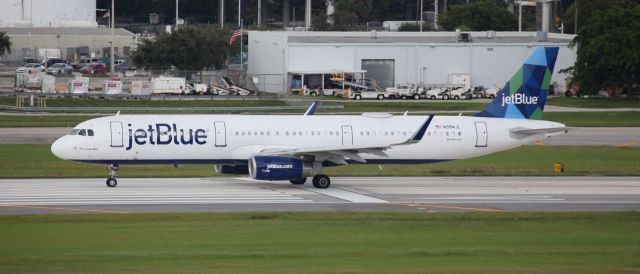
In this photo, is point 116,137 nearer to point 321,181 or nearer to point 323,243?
point 321,181

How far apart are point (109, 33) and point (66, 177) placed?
110m

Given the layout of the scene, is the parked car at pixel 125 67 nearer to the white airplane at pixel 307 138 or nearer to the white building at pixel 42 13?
the white building at pixel 42 13

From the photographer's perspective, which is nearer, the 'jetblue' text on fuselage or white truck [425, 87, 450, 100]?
the 'jetblue' text on fuselage

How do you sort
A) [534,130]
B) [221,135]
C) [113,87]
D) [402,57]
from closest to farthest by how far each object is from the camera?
[221,135], [534,130], [113,87], [402,57]

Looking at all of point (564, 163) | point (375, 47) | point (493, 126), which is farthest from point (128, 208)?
point (375, 47)

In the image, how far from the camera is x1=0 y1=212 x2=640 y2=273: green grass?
86.2 ft

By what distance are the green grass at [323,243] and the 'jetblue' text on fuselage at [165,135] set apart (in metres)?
8.10

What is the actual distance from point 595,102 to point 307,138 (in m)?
60.7

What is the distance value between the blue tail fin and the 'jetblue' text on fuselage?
12379 mm

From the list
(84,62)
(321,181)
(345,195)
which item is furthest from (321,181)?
(84,62)

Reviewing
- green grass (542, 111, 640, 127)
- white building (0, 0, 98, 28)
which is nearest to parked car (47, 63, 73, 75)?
white building (0, 0, 98, 28)

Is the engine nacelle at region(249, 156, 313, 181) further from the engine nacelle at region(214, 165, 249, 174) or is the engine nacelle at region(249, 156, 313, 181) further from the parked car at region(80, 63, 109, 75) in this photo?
the parked car at region(80, 63, 109, 75)

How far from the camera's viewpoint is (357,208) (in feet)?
125

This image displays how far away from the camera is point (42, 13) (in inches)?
6462
